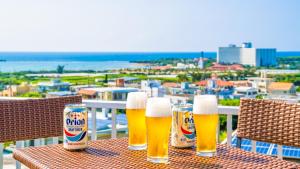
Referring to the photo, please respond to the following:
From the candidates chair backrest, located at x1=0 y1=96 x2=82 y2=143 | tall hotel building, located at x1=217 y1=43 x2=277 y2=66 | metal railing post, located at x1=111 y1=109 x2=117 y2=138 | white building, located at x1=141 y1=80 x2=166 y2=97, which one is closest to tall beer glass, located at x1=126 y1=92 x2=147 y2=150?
white building, located at x1=141 y1=80 x2=166 y2=97

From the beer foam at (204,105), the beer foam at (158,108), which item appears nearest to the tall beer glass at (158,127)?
the beer foam at (158,108)

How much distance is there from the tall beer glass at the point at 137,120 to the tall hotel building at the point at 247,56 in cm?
1311

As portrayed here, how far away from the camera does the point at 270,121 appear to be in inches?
75.5

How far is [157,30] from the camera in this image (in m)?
35.7

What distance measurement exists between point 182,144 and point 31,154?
1.45 feet

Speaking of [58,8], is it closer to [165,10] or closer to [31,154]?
[165,10]

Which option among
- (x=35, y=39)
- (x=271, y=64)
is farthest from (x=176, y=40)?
(x=271, y=64)

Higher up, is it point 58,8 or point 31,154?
point 58,8

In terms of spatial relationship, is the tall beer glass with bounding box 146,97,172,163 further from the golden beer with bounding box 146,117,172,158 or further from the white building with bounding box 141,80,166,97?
the white building with bounding box 141,80,166,97

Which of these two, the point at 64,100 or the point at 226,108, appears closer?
the point at 64,100

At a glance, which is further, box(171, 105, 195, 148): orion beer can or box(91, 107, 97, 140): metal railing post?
box(91, 107, 97, 140): metal railing post

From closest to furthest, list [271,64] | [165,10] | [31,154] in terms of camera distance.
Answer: [31,154] < [271,64] < [165,10]

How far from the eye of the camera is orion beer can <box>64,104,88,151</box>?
1.39 m

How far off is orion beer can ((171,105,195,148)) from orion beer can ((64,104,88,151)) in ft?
0.87
